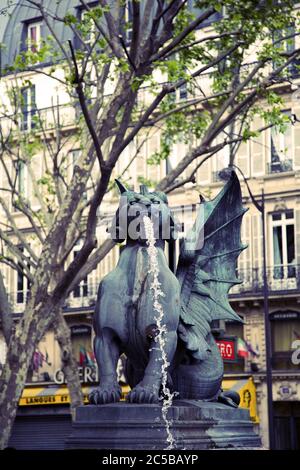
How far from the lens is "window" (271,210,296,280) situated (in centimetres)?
2842

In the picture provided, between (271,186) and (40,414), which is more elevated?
(271,186)

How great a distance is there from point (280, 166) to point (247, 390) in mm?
6471

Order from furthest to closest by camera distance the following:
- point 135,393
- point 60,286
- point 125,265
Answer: point 60,286 < point 125,265 < point 135,393

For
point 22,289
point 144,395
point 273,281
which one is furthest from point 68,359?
point 22,289

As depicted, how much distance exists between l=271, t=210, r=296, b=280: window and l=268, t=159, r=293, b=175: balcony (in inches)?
49.8

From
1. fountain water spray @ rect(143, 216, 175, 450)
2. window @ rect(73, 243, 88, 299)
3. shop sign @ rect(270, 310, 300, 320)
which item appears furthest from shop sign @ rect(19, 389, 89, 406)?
fountain water spray @ rect(143, 216, 175, 450)

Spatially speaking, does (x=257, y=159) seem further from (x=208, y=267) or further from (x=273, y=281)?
(x=208, y=267)

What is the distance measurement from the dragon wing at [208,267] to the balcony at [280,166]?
66.2 ft

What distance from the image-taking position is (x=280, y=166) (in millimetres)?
29109
